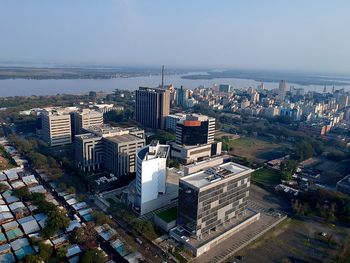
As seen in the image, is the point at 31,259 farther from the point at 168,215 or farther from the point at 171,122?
the point at 171,122

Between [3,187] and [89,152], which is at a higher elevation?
[89,152]

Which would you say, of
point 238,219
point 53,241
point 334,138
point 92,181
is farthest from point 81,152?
point 334,138

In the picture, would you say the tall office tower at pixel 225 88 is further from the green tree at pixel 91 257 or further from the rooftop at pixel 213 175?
the green tree at pixel 91 257

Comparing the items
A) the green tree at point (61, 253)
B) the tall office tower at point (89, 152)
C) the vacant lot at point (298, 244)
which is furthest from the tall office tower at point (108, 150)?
the vacant lot at point (298, 244)

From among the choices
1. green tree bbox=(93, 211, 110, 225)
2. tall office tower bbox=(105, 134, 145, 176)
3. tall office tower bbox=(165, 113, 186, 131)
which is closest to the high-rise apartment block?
tall office tower bbox=(105, 134, 145, 176)

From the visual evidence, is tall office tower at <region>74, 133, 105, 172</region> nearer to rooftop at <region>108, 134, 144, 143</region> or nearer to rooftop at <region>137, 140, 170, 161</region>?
rooftop at <region>108, 134, 144, 143</region>

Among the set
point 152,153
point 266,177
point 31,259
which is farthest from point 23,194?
point 266,177
